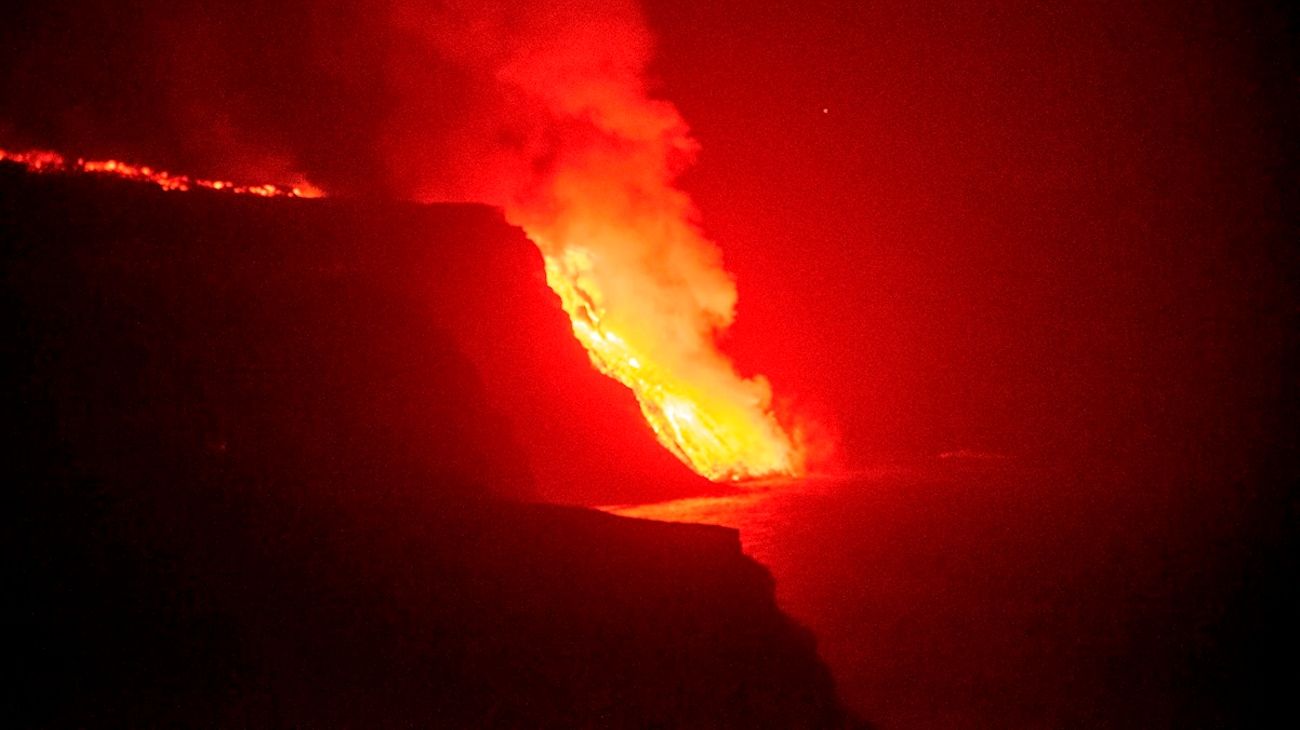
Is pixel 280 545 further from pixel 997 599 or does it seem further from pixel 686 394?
pixel 686 394

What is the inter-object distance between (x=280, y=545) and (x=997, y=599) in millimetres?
18111

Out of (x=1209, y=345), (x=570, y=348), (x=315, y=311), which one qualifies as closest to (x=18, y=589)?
(x=315, y=311)

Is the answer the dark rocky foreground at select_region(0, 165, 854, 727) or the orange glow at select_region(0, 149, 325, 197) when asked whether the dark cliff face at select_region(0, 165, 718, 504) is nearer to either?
the dark rocky foreground at select_region(0, 165, 854, 727)

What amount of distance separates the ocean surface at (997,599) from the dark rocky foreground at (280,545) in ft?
17.9

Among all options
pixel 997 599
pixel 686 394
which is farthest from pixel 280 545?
pixel 686 394

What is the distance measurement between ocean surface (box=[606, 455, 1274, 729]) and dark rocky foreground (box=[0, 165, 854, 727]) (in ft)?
17.9

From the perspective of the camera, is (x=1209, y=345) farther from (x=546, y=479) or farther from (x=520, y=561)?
(x=520, y=561)

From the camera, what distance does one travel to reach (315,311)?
20.2m

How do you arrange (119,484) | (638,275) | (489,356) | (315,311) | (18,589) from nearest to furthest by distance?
1. (18,589)
2. (119,484)
3. (315,311)
4. (489,356)
5. (638,275)

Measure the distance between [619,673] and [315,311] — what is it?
42.8ft

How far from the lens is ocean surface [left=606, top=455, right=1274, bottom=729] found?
53.3 feet

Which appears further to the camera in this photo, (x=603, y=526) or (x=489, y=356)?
(x=489, y=356)

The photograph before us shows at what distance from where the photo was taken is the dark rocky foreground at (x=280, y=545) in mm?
9844

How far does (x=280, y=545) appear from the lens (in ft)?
36.3
